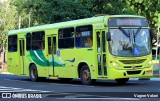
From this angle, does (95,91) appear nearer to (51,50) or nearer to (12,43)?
(51,50)

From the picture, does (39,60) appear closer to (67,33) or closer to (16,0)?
(67,33)

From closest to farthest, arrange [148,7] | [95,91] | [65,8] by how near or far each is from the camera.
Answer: [95,91] < [65,8] < [148,7]

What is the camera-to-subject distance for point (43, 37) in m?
25.5

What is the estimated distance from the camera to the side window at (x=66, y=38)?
22.8 metres

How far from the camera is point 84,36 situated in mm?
21750

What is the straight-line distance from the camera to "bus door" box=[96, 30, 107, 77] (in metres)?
20.5

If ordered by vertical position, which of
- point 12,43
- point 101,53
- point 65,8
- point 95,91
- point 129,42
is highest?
A: point 65,8

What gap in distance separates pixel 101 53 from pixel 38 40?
627cm

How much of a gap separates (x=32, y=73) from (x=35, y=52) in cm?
131

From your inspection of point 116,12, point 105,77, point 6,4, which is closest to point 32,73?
point 105,77

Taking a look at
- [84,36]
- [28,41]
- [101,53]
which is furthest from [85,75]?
[28,41]

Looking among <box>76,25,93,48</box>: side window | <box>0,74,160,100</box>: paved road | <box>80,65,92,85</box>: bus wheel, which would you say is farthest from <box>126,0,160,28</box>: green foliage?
<box>0,74,160,100</box>: paved road

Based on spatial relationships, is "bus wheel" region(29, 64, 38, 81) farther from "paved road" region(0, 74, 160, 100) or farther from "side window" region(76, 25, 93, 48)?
"paved road" region(0, 74, 160, 100)

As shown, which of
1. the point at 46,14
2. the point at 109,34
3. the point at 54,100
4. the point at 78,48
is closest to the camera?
the point at 54,100
